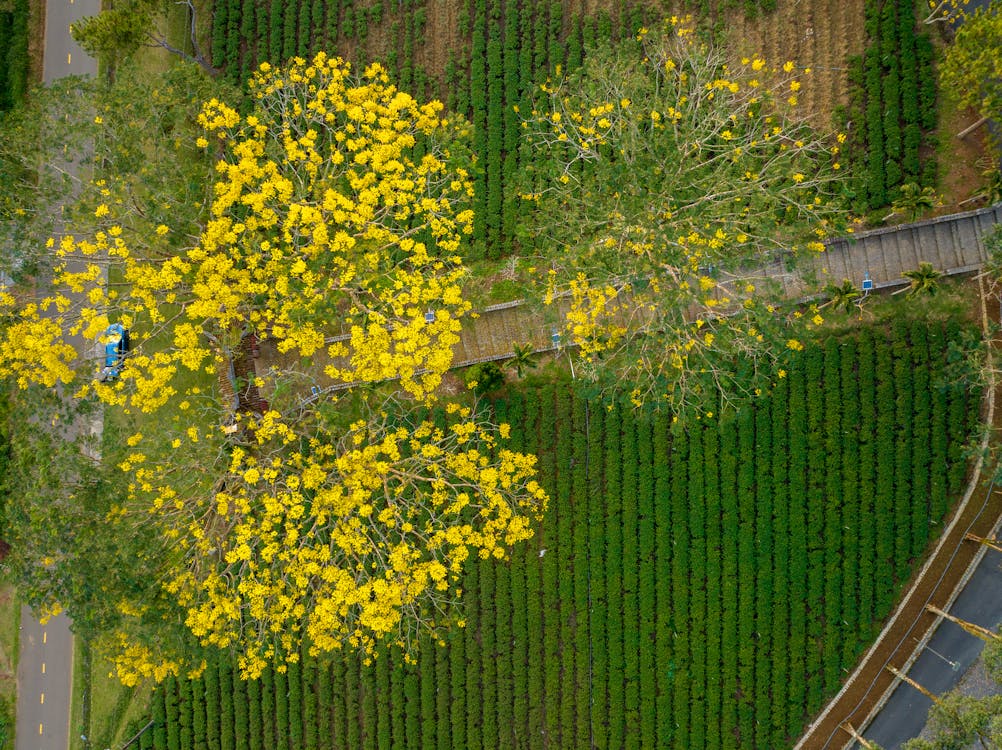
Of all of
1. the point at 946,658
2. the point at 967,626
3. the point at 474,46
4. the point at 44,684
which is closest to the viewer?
the point at 967,626

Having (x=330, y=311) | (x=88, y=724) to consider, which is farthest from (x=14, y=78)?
(x=88, y=724)

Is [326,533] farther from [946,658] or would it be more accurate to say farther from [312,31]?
[946,658]

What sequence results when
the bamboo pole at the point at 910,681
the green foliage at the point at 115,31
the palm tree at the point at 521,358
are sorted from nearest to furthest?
the bamboo pole at the point at 910,681 → the palm tree at the point at 521,358 → the green foliage at the point at 115,31

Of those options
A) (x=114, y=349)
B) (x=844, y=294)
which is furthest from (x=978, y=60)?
(x=114, y=349)

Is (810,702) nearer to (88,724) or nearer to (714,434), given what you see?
(714,434)

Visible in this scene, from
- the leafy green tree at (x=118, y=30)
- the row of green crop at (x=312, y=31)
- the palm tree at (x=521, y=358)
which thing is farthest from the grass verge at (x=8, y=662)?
the row of green crop at (x=312, y=31)

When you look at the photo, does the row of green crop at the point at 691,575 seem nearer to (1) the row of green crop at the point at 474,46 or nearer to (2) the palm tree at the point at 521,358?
(2) the palm tree at the point at 521,358
